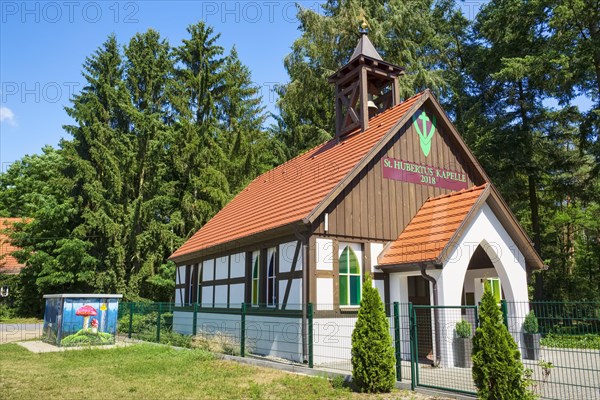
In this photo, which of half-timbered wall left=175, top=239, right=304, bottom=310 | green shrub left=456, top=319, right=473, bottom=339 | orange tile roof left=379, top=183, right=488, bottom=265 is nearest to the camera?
green shrub left=456, top=319, right=473, bottom=339

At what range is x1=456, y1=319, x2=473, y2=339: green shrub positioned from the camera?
11.2 meters

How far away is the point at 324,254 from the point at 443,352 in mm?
3673

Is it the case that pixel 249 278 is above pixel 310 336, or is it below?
above

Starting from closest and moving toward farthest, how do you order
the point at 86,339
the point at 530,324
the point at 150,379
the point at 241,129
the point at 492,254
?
the point at 150,379, the point at 530,324, the point at 492,254, the point at 86,339, the point at 241,129

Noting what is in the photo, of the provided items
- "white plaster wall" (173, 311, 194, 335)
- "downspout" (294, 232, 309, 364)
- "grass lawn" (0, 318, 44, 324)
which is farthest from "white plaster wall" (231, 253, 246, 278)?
"grass lawn" (0, 318, 44, 324)

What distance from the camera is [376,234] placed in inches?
534

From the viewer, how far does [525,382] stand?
23.1 feet

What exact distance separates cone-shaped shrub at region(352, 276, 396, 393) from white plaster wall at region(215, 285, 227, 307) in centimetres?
837

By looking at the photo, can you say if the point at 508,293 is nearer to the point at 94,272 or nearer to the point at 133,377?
the point at 133,377

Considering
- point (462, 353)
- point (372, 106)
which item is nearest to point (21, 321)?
point (372, 106)

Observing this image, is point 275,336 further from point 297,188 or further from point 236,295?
point 297,188

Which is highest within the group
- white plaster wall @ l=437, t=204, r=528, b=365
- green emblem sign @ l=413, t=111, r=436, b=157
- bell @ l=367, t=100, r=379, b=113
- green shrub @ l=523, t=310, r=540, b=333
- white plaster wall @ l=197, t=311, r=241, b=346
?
bell @ l=367, t=100, r=379, b=113

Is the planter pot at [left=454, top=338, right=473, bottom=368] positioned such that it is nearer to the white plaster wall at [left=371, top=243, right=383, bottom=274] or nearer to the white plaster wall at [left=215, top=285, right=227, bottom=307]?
the white plaster wall at [left=371, top=243, right=383, bottom=274]

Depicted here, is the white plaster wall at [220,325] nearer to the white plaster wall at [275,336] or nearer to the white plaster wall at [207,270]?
the white plaster wall at [275,336]
